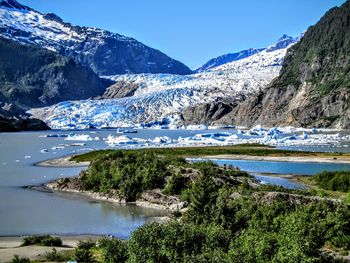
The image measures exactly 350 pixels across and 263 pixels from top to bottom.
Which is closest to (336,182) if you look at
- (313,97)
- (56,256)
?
(56,256)

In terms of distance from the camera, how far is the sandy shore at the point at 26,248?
21.8 m

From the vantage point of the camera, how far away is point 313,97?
178 metres

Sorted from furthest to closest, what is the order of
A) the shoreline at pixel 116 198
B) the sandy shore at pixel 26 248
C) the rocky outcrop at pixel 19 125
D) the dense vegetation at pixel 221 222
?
the rocky outcrop at pixel 19 125
the shoreline at pixel 116 198
the sandy shore at pixel 26 248
the dense vegetation at pixel 221 222

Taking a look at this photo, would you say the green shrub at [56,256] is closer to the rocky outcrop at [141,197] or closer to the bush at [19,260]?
the bush at [19,260]

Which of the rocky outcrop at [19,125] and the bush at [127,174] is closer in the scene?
the bush at [127,174]

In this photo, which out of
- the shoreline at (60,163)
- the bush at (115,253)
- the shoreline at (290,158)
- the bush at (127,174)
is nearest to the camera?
the bush at (115,253)

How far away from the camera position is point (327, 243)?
2208cm

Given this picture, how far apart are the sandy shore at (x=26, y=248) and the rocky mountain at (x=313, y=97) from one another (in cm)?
14203

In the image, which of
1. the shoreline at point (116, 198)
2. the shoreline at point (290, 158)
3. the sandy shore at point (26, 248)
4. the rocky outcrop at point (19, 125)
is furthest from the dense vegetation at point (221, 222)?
the rocky outcrop at point (19, 125)

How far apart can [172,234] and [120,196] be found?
21.4 metres

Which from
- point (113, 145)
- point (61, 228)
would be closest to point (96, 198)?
point (61, 228)

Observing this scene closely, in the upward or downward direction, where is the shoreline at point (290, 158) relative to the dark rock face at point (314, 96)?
downward

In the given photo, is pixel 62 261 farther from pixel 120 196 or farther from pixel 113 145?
pixel 113 145

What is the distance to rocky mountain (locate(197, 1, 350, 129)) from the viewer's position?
16538cm
